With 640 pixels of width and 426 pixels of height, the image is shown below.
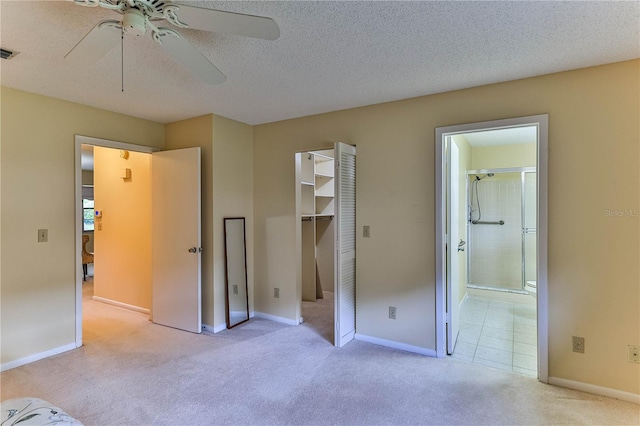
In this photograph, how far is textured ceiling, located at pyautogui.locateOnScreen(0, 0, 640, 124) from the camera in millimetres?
1673

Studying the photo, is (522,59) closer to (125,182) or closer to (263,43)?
(263,43)

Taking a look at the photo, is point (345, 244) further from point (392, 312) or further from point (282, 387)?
point (282, 387)

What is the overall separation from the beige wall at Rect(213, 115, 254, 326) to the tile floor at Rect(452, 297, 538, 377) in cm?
250

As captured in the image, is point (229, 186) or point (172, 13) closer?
point (172, 13)

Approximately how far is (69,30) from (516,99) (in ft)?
10.2

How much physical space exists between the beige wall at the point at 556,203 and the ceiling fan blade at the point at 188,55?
69.0 inches

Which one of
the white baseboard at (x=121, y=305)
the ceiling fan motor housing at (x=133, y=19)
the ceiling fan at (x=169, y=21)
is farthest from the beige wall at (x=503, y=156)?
the white baseboard at (x=121, y=305)

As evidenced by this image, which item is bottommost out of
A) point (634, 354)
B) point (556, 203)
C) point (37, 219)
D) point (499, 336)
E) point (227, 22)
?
point (499, 336)

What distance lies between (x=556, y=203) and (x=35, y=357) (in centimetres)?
460

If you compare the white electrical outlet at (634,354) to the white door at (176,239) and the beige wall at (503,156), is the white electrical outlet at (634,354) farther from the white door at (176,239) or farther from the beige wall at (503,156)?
the white door at (176,239)

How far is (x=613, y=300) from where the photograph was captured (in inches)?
90.0

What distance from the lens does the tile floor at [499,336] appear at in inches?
111

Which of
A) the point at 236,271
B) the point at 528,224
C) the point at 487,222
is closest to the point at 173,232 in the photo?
the point at 236,271

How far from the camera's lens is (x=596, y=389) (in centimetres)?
231
